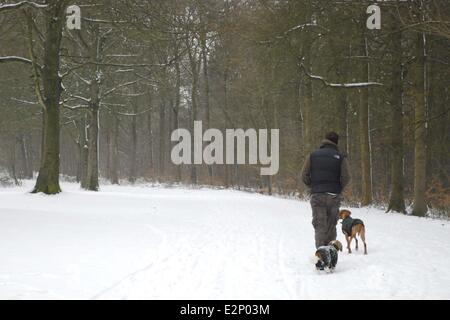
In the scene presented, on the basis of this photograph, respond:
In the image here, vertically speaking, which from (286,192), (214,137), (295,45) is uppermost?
(295,45)

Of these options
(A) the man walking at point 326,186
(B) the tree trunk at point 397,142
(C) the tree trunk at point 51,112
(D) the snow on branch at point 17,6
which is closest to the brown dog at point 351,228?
(A) the man walking at point 326,186

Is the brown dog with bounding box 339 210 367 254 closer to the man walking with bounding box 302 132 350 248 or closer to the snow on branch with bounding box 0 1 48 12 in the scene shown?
the man walking with bounding box 302 132 350 248

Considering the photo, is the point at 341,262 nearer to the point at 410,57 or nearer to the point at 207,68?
the point at 410,57

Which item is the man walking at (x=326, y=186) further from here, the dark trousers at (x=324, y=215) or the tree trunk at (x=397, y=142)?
the tree trunk at (x=397, y=142)

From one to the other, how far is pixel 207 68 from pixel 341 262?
31065 mm

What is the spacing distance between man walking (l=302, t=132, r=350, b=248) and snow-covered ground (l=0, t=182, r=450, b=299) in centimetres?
65

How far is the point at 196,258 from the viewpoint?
8266 millimetres

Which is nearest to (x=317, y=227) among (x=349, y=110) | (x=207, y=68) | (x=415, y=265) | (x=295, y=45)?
(x=415, y=265)

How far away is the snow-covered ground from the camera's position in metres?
5.95

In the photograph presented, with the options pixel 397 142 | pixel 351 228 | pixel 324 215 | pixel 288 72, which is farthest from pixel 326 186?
pixel 288 72

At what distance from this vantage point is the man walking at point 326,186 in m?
7.96

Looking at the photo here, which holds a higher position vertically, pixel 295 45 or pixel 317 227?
pixel 295 45

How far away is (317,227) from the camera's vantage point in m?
8.02

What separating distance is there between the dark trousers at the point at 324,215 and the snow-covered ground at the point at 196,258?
52cm
